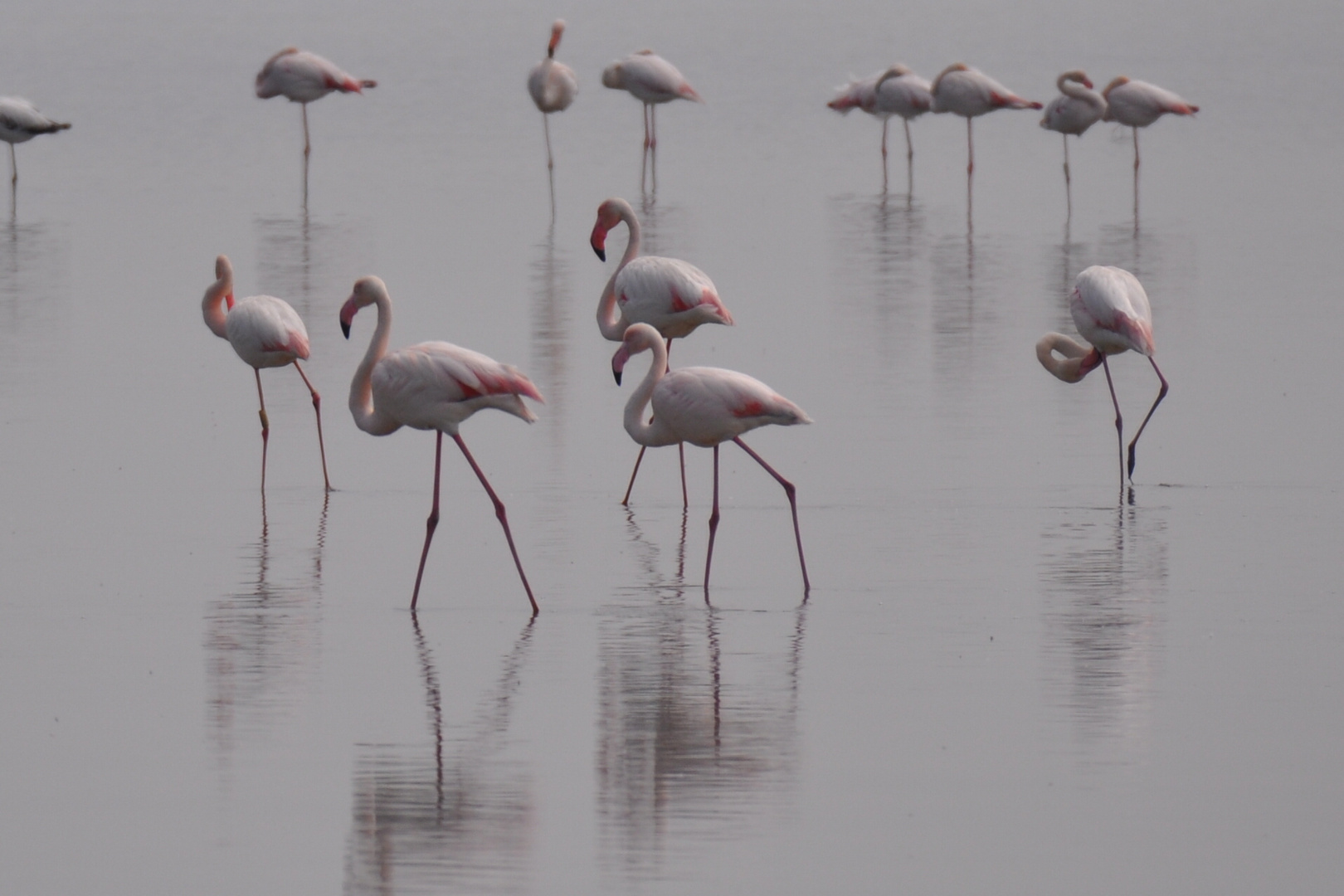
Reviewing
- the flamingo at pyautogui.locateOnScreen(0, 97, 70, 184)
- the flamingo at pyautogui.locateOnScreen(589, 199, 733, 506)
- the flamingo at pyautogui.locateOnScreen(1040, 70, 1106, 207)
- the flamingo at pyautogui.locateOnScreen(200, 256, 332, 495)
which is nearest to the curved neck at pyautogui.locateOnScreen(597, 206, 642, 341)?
the flamingo at pyautogui.locateOnScreen(589, 199, 733, 506)

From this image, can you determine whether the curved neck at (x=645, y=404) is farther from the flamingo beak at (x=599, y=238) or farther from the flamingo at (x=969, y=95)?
the flamingo at (x=969, y=95)

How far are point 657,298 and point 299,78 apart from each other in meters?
15.1

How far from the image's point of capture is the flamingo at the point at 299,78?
956 inches

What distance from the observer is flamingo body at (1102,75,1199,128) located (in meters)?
22.2

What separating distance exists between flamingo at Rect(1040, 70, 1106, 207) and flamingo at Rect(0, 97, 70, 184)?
10.4 meters

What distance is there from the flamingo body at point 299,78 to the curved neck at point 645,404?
55.8ft

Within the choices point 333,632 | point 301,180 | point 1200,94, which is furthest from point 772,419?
point 1200,94

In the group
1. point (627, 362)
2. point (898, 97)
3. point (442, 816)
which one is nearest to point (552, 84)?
point (898, 97)

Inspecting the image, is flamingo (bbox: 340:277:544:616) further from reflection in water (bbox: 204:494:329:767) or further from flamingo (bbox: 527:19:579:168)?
flamingo (bbox: 527:19:579:168)

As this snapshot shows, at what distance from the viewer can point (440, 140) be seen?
2734 centimetres

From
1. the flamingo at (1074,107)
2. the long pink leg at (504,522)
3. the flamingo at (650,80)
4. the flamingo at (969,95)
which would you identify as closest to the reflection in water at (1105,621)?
the long pink leg at (504,522)

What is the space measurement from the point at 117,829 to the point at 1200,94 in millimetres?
28935

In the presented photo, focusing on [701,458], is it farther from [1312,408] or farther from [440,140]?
[440,140]

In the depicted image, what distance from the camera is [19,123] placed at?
74.8 ft
